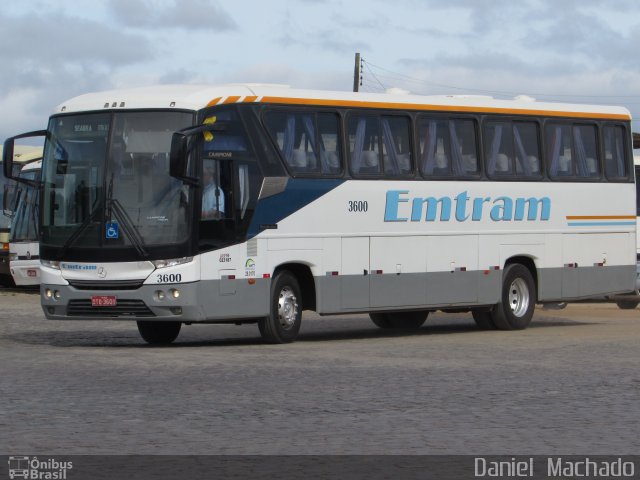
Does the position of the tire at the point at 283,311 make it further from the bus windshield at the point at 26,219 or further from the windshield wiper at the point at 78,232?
the bus windshield at the point at 26,219

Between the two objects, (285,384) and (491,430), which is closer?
(491,430)

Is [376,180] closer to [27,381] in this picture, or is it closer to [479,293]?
[479,293]

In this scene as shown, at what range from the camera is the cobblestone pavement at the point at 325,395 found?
10930mm

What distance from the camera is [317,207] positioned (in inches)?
858

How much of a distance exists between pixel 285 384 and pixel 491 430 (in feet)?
12.8

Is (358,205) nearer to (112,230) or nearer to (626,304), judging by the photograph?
(112,230)

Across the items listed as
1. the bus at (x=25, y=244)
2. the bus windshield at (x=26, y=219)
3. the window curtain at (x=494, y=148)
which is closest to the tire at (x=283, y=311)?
the window curtain at (x=494, y=148)

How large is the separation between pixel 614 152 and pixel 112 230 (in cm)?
1043

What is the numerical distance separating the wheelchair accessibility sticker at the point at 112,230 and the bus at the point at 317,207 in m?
0.04

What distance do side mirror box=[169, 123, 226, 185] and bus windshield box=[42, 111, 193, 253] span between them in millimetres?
238

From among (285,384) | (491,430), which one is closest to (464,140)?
(285,384)

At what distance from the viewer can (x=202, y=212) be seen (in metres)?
20.3

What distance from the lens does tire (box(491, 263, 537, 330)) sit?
82.3ft
